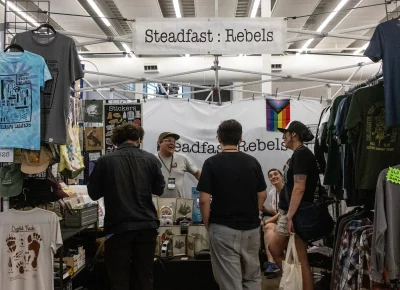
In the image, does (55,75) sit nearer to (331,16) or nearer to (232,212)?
(232,212)

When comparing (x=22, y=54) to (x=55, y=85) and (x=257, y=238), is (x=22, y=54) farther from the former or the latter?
(x=257, y=238)

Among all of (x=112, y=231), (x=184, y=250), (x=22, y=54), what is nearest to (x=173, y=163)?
(x=184, y=250)

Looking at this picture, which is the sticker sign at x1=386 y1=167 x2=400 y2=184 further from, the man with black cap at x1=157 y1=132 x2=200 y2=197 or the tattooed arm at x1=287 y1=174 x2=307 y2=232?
the man with black cap at x1=157 y1=132 x2=200 y2=197

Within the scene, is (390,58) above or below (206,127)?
above

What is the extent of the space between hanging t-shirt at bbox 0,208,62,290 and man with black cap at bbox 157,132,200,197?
192 cm

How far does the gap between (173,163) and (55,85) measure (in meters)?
2.19

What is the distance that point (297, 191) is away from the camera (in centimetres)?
351

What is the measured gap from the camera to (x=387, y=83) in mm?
2619

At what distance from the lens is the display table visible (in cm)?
413

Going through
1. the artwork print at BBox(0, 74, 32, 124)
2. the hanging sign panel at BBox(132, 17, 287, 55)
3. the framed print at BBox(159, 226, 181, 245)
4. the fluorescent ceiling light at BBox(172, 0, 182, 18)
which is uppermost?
the fluorescent ceiling light at BBox(172, 0, 182, 18)

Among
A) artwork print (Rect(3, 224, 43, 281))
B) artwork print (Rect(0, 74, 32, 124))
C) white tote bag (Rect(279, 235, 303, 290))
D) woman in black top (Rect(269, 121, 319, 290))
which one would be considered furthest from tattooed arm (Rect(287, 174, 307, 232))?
artwork print (Rect(0, 74, 32, 124))

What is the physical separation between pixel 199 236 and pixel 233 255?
1340 millimetres

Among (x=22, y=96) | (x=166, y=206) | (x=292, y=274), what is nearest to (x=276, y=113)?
(x=166, y=206)

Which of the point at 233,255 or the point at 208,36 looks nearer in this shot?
the point at 233,255
